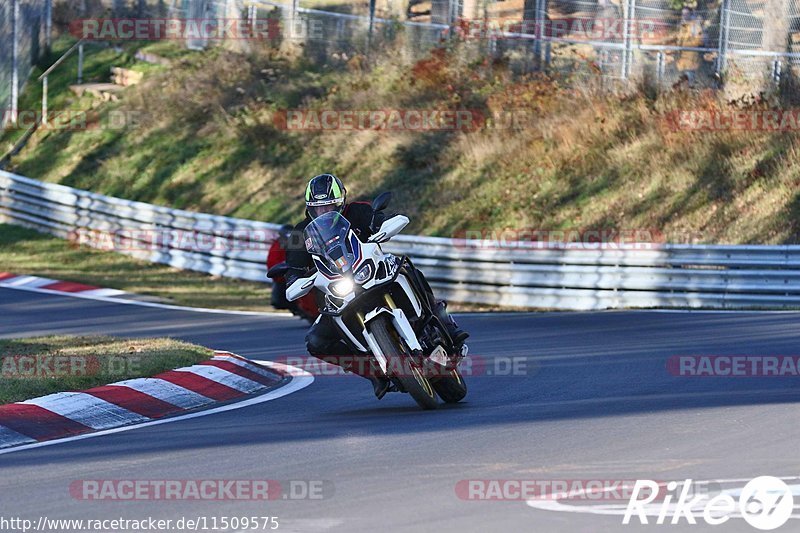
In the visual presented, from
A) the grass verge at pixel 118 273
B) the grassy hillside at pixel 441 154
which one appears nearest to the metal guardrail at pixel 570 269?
the grass verge at pixel 118 273

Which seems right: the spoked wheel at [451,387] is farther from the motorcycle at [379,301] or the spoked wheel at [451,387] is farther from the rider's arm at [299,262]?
the rider's arm at [299,262]

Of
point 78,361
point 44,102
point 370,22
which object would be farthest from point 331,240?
point 44,102

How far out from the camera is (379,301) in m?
9.18

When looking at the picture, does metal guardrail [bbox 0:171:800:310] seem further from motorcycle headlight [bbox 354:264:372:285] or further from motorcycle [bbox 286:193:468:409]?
motorcycle headlight [bbox 354:264:372:285]

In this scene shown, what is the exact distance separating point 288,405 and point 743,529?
5054mm

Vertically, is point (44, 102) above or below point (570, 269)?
above

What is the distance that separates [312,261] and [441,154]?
17.1 metres

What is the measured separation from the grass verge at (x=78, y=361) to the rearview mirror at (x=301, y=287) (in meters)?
1.94

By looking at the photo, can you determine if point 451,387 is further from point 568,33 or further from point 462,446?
point 568,33

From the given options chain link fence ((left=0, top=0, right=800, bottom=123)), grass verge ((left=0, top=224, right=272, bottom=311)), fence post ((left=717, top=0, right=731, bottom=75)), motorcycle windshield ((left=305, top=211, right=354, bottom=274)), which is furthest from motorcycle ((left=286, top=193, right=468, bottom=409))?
fence post ((left=717, top=0, right=731, bottom=75))

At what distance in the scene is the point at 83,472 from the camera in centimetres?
723

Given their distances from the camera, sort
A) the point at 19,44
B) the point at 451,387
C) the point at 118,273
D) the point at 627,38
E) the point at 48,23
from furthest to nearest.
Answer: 1. the point at 48,23
2. the point at 19,44
3. the point at 627,38
4. the point at 118,273
5. the point at 451,387

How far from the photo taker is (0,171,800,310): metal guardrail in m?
18.1

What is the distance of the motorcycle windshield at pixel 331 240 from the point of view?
9.22 meters
